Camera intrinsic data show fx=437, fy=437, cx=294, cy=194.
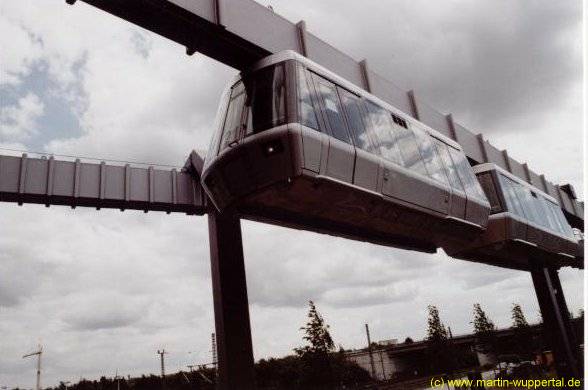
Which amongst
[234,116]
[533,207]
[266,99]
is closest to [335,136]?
[266,99]

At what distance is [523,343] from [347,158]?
4961 cm

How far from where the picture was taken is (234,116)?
6762 millimetres

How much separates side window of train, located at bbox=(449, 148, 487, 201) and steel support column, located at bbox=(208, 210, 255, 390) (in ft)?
17.9

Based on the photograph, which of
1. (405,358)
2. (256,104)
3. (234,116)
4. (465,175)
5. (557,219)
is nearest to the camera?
(256,104)

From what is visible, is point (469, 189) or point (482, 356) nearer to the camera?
point (469, 189)

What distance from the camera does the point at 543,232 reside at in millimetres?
14406

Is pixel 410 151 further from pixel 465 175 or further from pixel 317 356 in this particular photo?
pixel 317 356

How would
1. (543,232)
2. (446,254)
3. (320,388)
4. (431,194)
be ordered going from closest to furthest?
1. (431,194)
2. (446,254)
3. (543,232)
4. (320,388)

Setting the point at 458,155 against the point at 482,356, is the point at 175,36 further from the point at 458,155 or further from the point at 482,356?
the point at 482,356

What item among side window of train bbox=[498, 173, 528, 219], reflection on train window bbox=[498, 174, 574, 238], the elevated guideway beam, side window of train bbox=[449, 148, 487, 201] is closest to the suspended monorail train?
the elevated guideway beam

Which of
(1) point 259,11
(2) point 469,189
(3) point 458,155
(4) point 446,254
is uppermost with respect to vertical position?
(1) point 259,11

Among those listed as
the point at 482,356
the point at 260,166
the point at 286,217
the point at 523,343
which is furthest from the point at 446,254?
the point at 482,356

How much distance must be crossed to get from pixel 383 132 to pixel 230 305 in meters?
4.99

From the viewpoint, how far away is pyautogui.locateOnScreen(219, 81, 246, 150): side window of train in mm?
Answer: 6536
